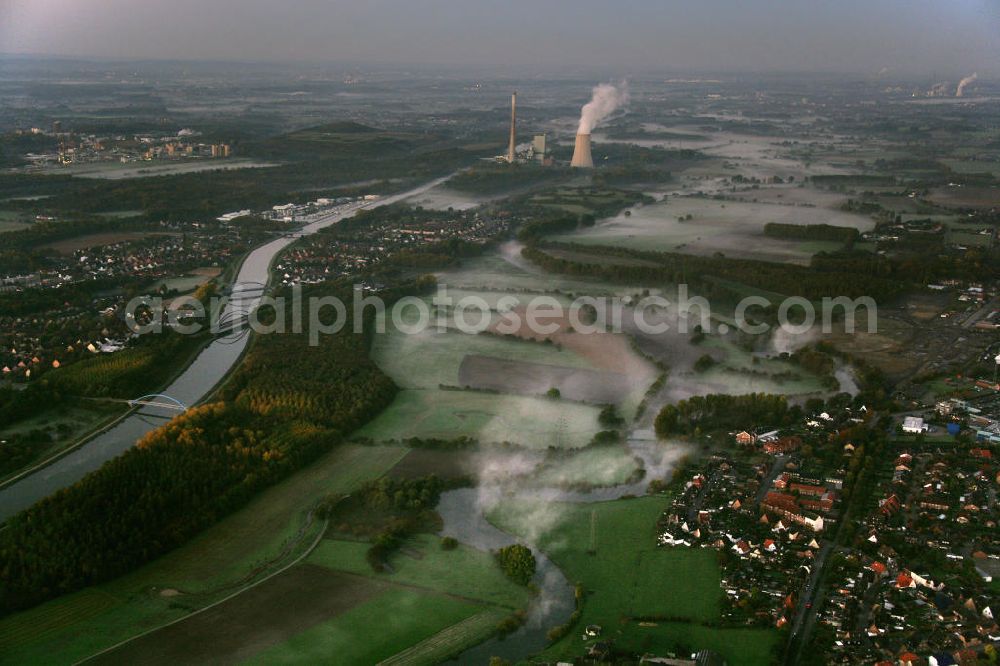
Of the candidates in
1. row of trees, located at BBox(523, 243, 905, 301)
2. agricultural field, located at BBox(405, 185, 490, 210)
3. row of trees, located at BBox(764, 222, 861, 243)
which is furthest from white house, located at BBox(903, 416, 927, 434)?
agricultural field, located at BBox(405, 185, 490, 210)

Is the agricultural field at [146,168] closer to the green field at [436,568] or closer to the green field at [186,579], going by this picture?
the green field at [186,579]

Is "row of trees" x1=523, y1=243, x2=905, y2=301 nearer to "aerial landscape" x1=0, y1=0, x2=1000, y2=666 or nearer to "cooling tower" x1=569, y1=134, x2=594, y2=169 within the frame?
"aerial landscape" x1=0, y1=0, x2=1000, y2=666

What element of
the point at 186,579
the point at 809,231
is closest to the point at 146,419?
the point at 186,579

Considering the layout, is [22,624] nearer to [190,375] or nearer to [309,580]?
[309,580]

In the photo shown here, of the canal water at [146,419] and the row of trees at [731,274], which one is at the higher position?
the row of trees at [731,274]

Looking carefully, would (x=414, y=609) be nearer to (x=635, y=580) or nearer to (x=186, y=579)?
(x=635, y=580)

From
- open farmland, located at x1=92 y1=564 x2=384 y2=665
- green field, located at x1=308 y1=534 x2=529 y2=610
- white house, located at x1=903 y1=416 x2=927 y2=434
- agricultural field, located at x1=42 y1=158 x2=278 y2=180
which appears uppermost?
agricultural field, located at x1=42 y1=158 x2=278 y2=180

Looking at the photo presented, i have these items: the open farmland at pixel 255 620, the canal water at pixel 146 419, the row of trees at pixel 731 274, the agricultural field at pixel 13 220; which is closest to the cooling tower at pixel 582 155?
the row of trees at pixel 731 274
